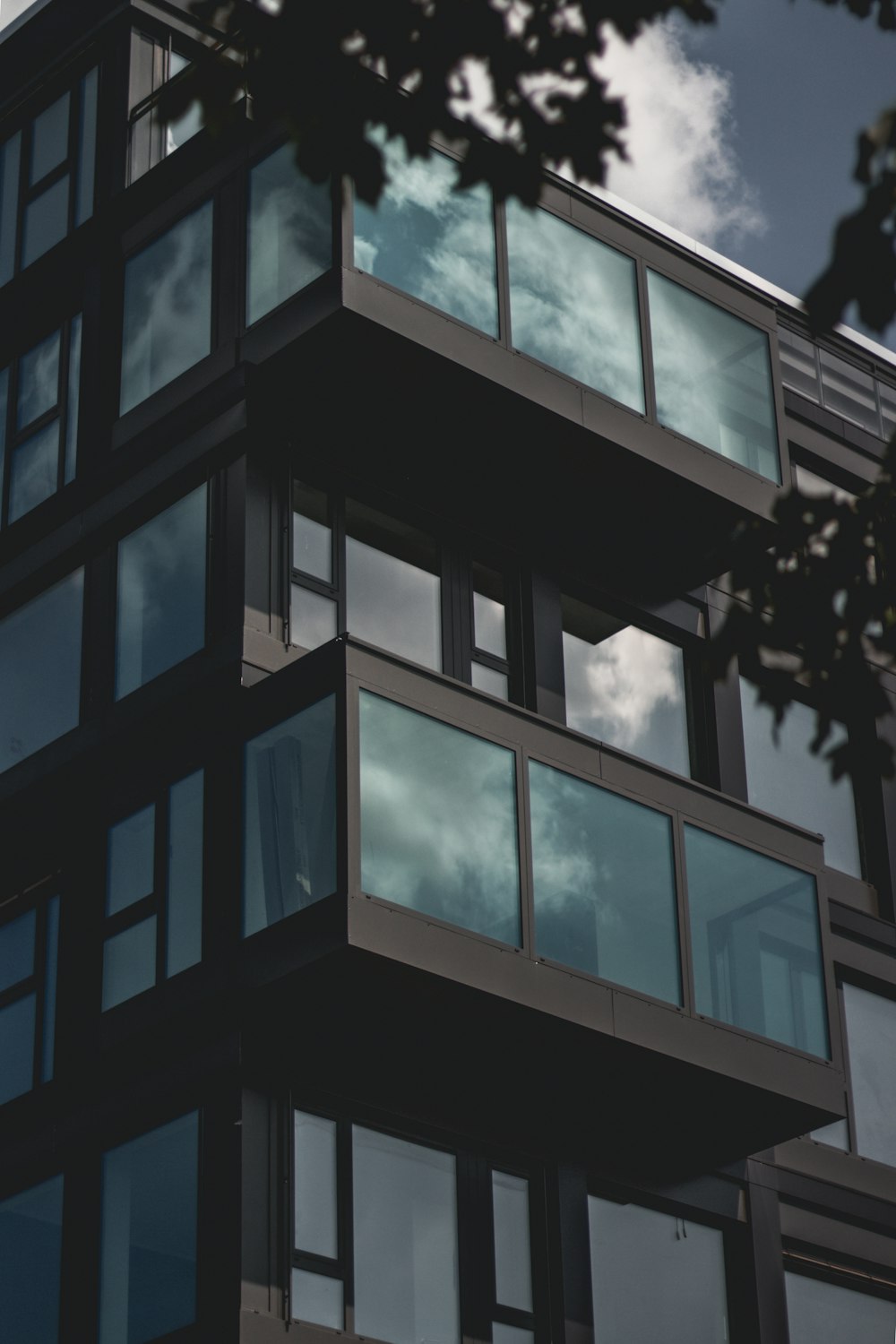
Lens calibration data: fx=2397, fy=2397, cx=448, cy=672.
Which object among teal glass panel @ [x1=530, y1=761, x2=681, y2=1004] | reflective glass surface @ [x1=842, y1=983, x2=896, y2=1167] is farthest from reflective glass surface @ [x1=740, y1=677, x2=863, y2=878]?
teal glass panel @ [x1=530, y1=761, x2=681, y2=1004]

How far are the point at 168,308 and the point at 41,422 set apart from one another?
7.04 ft

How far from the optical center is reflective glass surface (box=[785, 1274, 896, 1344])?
2142 centimetres

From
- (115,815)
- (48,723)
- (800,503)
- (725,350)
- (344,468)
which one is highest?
(725,350)

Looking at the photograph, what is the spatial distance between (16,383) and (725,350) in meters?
7.09

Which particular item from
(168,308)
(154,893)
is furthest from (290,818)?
(168,308)

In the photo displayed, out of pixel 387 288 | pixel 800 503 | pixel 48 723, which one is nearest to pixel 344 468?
pixel 387 288

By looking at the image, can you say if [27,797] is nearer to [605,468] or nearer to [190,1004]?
[190,1004]

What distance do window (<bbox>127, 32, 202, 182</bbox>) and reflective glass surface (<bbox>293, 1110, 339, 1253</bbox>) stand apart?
9845 mm

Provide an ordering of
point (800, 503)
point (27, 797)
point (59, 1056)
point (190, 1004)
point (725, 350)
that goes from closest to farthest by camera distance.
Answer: point (800, 503), point (190, 1004), point (59, 1056), point (27, 797), point (725, 350)

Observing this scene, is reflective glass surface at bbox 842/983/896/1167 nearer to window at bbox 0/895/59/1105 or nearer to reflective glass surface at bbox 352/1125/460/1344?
reflective glass surface at bbox 352/1125/460/1344

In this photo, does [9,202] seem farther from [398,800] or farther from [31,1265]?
[31,1265]

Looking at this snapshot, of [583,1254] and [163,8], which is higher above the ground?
[163,8]

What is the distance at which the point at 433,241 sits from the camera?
20.7 meters

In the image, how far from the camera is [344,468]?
69.1 ft
